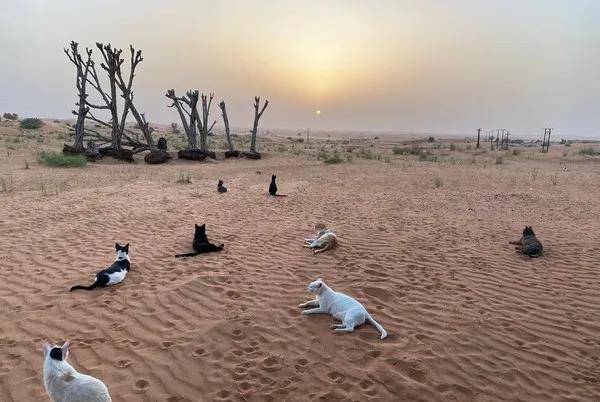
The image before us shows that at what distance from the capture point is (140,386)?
375 centimetres

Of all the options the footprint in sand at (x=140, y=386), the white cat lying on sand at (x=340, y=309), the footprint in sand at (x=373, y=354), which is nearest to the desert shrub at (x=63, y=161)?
the white cat lying on sand at (x=340, y=309)

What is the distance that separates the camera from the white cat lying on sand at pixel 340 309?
4.73 metres

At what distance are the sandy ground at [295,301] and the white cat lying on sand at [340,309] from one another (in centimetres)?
11

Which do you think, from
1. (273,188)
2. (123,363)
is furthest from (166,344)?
(273,188)

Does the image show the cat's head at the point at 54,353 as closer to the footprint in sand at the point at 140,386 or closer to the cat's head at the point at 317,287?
the footprint in sand at the point at 140,386

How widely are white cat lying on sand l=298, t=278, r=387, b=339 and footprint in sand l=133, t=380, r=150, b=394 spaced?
200cm

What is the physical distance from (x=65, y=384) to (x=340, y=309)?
2934 mm

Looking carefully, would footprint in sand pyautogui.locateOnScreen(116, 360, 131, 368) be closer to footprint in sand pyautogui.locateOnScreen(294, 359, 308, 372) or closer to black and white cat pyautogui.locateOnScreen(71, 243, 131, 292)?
footprint in sand pyautogui.locateOnScreen(294, 359, 308, 372)

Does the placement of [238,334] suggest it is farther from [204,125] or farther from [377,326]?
[204,125]

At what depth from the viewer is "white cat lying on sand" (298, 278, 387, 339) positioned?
4.73 metres

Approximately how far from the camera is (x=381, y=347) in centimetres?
441

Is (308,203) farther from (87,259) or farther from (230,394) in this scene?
(230,394)

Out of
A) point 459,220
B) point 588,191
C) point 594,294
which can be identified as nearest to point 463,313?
point 594,294

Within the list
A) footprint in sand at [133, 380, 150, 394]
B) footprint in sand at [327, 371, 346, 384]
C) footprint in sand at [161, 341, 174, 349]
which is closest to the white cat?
footprint in sand at [133, 380, 150, 394]
